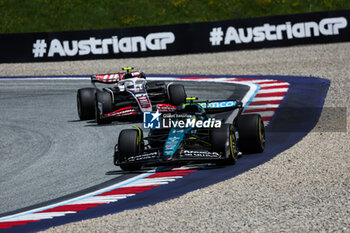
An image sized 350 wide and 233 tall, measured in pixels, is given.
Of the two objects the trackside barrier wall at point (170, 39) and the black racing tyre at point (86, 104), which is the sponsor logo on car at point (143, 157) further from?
the trackside barrier wall at point (170, 39)

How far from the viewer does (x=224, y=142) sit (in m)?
12.1

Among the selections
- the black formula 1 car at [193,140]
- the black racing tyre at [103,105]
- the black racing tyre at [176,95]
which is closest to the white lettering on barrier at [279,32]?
the black racing tyre at [176,95]

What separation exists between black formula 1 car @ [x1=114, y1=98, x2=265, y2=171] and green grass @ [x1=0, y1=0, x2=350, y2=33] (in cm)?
2992

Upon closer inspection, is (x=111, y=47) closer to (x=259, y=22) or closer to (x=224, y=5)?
(x=259, y=22)

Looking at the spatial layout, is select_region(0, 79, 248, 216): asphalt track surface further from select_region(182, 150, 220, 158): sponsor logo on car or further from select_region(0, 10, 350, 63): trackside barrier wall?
select_region(0, 10, 350, 63): trackside barrier wall

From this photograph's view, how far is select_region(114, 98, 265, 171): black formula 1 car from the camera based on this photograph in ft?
39.7

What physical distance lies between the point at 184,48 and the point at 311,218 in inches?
994

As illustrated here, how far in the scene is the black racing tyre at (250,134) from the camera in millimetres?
13055

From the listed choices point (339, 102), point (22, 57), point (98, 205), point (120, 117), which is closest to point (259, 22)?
point (22, 57)

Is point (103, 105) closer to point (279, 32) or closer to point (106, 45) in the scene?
point (106, 45)

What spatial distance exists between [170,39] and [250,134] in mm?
20615

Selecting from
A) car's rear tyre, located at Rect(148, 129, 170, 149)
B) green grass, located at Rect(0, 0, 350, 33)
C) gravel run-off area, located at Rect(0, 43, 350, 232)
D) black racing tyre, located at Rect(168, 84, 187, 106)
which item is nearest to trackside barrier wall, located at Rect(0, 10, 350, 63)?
green grass, located at Rect(0, 0, 350, 33)

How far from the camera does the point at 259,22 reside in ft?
107

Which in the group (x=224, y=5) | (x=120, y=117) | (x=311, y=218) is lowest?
(x=311, y=218)
